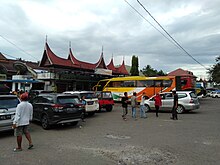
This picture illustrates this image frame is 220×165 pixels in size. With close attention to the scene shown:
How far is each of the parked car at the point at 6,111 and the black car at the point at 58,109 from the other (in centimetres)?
158

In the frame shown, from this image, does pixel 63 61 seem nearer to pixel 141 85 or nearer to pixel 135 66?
pixel 141 85

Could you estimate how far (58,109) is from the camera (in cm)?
970

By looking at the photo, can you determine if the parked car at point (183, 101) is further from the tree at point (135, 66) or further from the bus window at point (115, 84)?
the tree at point (135, 66)

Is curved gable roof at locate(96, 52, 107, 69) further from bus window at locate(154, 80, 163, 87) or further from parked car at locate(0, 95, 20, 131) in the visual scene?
parked car at locate(0, 95, 20, 131)

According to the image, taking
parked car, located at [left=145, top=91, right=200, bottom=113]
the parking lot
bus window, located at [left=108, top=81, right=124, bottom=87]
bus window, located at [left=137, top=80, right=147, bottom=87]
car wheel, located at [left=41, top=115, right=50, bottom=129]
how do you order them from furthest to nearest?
bus window, located at [left=108, top=81, right=124, bottom=87]
bus window, located at [left=137, top=80, right=147, bottom=87]
parked car, located at [left=145, top=91, right=200, bottom=113]
car wheel, located at [left=41, top=115, right=50, bottom=129]
the parking lot

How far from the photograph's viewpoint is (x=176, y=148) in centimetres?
658

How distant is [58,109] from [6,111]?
86.0 inches

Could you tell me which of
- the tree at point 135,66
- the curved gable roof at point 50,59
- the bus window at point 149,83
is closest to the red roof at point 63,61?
the curved gable roof at point 50,59

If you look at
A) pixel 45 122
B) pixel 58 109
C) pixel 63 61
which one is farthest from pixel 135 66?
pixel 58 109

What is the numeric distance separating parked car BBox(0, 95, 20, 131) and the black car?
5.18 feet

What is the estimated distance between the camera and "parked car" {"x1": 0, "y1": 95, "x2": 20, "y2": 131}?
8164mm

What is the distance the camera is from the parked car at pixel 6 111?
8.16m

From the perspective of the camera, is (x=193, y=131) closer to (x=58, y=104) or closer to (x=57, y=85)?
(x=58, y=104)

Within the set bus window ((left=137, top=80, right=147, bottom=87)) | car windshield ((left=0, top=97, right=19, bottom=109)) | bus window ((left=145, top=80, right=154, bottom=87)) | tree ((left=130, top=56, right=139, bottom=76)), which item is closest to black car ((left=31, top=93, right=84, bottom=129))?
car windshield ((left=0, top=97, right=19, bottom=109))
